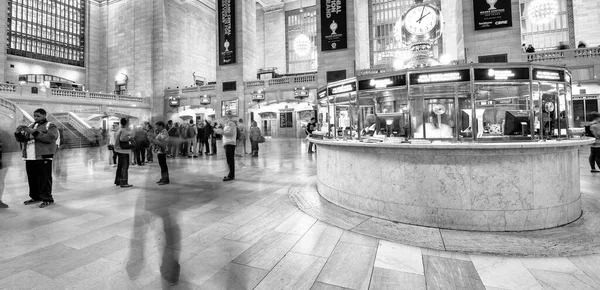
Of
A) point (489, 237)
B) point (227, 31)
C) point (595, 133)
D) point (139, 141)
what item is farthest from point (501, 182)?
point (227, 31)

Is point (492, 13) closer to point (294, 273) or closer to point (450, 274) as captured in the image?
point (450, 274)

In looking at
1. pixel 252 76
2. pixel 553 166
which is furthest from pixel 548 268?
pixel 252 76

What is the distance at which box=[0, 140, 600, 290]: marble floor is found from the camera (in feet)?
7.64

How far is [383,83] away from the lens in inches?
163

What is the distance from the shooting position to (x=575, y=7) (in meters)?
22.6

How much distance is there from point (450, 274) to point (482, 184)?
4.93 ft

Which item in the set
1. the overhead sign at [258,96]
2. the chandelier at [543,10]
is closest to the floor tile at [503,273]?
the chandelier at [543,10]

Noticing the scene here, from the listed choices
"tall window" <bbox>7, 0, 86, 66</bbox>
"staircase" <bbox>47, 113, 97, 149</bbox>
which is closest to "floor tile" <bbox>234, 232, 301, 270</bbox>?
"staircase" <bbox>47, 113, 97, 149</bbox>

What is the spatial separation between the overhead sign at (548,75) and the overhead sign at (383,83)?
1648 mm

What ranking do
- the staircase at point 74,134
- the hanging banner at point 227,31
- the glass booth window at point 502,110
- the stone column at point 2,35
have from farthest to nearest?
the hanging banner at point 227,31 → the stone column at point 2,35 → the staircase at point 74,134 → the glass booth window at point 502,110

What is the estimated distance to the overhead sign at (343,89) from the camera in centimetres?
449

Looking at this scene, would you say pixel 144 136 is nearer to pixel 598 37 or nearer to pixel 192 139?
pixel 192 139

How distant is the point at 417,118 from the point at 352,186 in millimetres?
2192

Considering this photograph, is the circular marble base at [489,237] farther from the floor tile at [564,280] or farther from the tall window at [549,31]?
the tall window at [549,31]
